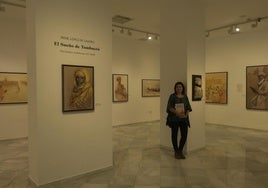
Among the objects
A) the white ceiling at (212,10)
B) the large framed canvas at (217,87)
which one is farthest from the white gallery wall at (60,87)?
the large framed canvas at (217,87)

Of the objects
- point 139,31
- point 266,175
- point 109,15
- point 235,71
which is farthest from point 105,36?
point 235,71

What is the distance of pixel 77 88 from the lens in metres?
4.23

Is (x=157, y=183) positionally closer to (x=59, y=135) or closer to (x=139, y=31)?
(x=59, y=135)

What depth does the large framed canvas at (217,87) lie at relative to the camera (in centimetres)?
986

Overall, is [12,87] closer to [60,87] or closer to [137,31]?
[60,87]

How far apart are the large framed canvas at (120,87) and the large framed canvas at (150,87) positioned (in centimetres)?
115

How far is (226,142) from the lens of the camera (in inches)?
276

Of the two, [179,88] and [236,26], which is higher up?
[236,26]

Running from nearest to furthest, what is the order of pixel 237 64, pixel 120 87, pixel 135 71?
1. pixel 237 64
2. pixel 120 87
3. pixel 135 71

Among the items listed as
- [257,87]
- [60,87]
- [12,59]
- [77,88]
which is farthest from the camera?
[257,87]

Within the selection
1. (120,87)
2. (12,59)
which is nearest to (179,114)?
(120,87)

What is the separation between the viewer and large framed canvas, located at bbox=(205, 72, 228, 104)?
32.3 feet

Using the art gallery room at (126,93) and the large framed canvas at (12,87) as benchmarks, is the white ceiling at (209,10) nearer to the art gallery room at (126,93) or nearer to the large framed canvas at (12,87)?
the art gallery room at (126,93)

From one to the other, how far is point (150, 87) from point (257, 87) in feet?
15.7
